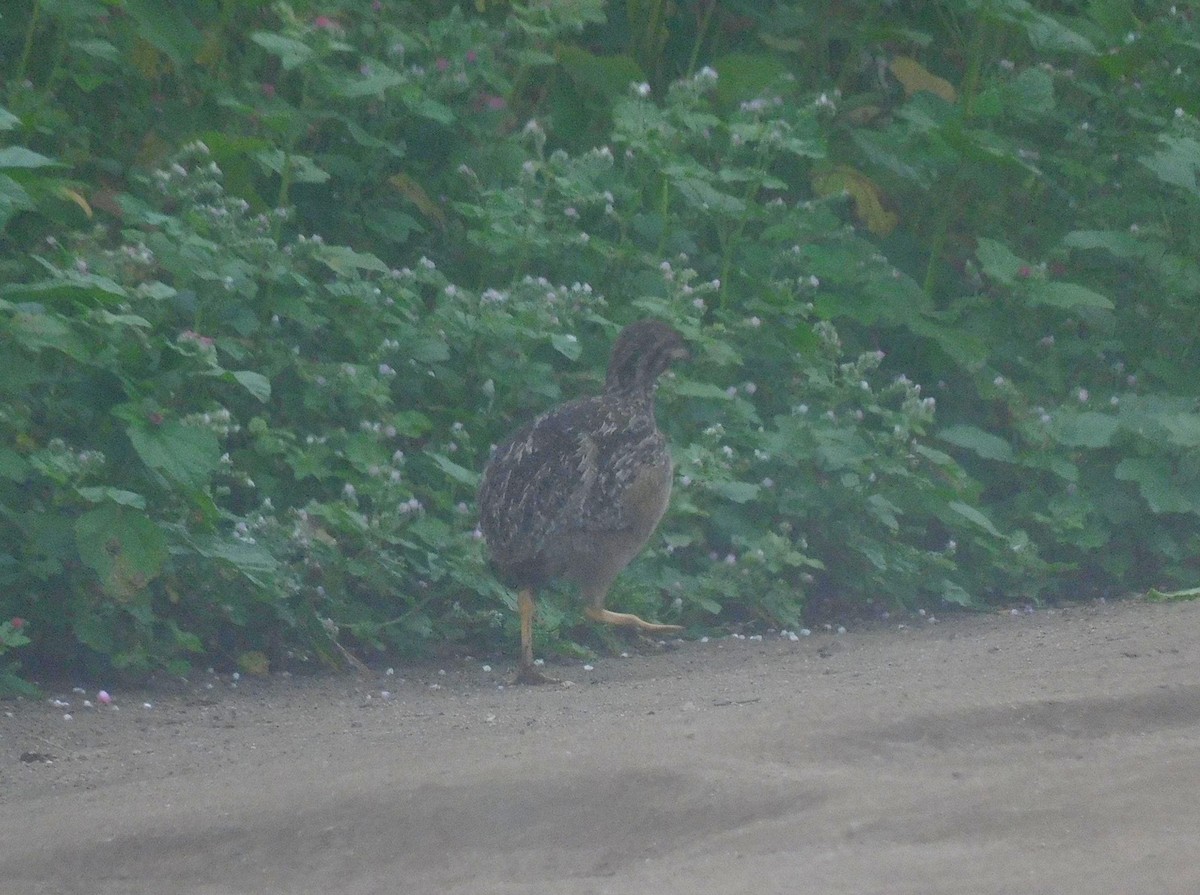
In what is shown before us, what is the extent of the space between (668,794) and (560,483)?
2595 mm

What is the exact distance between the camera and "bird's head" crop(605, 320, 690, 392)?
727 centimetres

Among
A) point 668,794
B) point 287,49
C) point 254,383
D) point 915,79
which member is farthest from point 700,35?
point 668,794

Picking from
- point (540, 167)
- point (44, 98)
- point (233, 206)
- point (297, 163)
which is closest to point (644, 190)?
point (540, 167)

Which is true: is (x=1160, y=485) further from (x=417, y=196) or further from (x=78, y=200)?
(x=78, y=200)

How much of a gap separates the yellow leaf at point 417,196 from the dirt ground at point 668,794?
3604 millimetres

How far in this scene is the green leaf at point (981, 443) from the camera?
26.7ft

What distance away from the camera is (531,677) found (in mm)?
6398

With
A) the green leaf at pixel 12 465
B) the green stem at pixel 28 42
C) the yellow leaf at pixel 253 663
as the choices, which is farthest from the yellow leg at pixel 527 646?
the green stem at pixel 28 42

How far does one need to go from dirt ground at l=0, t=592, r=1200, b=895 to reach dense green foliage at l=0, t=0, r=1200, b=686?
1.00 metres

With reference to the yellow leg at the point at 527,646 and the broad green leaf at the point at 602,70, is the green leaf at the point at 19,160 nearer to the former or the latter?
the yellow leg at the point at 527,646

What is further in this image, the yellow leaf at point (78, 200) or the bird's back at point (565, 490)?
the yellow leaf at point (78, 200)

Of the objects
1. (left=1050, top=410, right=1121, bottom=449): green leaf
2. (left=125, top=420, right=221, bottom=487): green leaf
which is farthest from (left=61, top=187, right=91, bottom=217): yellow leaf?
(left=1050, top=410, right=1121, bottom=449): green leaf

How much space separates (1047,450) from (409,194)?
11.4 ft

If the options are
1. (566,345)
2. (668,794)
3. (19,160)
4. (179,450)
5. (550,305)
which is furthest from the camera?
(550,305)
